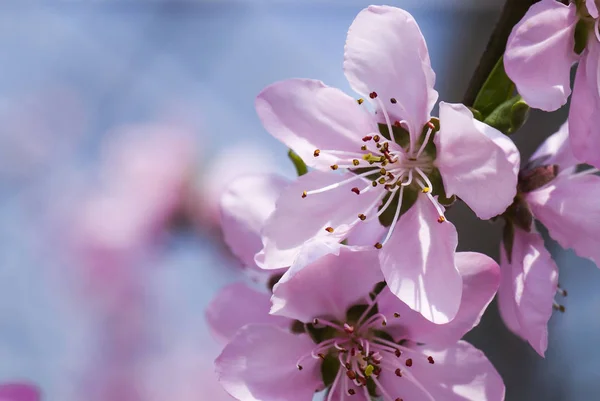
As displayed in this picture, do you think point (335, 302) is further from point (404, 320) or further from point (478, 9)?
point (478, 9)

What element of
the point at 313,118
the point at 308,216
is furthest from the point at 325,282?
the point at 313,118

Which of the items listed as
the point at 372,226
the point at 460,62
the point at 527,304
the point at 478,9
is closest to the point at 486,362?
the point at 527,304

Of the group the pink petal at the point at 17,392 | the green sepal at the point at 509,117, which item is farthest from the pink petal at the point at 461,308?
the pink petal at the point at 17,392

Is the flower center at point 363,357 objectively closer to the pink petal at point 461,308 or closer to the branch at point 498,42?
the pink petal at point 461,308

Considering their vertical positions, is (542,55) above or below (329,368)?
above

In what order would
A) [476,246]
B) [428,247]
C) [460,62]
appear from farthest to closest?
[460,62]
[476,246]
[428,247]

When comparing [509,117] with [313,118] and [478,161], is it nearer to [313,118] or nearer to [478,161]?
[478,161]
